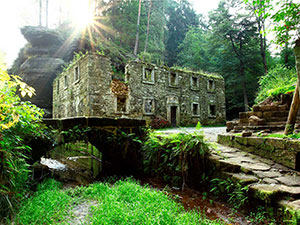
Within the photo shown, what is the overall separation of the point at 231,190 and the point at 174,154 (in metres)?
1.55

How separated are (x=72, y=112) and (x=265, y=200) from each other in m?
13.6

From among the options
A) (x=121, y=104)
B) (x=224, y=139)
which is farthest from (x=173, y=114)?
(x=224, y=139)

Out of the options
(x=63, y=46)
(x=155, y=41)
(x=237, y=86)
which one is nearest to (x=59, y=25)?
(x=63, y=46)

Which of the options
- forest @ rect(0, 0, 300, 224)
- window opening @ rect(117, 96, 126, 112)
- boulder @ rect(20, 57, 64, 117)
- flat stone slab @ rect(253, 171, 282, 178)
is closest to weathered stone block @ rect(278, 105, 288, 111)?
forest @ rect(0, 0, 300, 224)

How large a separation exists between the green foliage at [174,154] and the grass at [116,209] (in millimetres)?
1032

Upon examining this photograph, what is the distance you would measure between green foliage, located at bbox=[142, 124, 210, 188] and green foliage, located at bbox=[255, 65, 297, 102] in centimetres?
359

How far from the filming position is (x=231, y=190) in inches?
128

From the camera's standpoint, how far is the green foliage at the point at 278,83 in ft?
19.3

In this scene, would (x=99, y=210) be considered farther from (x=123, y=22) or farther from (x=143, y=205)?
(x=123, y=22)

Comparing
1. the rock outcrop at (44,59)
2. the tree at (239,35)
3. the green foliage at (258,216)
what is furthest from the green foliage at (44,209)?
the tree at (239,35)

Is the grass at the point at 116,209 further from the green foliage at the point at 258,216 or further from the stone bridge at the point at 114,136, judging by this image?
the stone bridge at the point at 114,136

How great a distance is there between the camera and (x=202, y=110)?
17.0 m

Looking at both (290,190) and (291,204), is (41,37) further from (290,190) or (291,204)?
(291,204)

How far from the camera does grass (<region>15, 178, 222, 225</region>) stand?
8.30 ft
